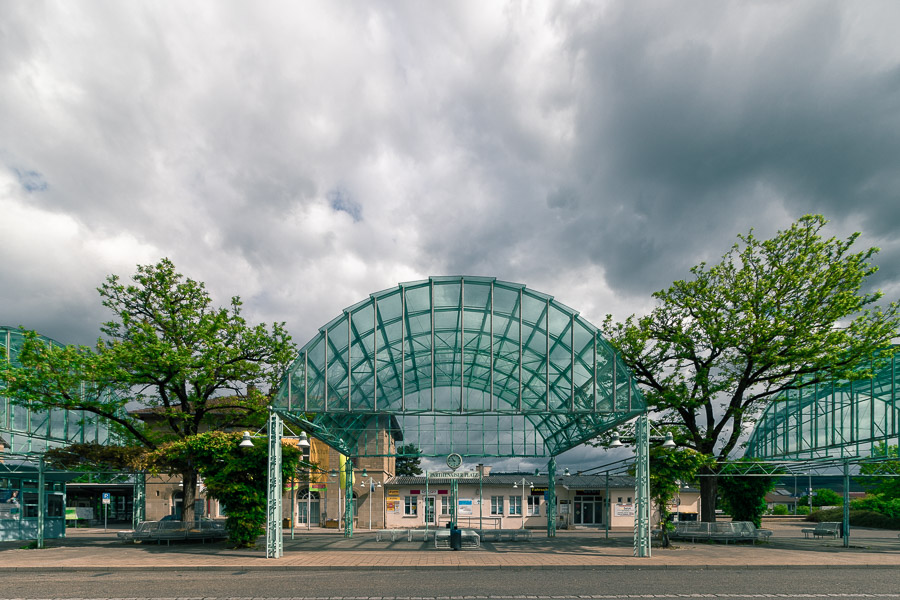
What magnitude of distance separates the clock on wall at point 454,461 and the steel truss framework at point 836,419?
1428cm

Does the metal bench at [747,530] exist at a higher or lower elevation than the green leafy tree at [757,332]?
lower

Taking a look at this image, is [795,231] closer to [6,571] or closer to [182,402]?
[182,402]

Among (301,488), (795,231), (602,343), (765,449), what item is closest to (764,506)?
(765,449)

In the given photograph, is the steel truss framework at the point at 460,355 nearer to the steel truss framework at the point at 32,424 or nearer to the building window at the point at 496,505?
Answer: the steel truss framework at the point at 32,424

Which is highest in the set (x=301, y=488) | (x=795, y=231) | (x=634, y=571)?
(x=795, y=231)

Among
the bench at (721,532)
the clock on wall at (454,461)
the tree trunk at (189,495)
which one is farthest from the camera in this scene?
the bench at (721,532)

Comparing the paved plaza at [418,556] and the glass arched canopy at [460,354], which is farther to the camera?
the glass arched canopy at [460,354]

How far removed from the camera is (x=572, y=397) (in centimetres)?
2142

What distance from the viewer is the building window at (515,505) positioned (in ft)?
151

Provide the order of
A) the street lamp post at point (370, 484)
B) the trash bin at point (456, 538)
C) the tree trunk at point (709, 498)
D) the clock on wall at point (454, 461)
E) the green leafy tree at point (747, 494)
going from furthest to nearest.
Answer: the street lamp post at point (370, 484) → the green leafy tree at point (747, 494) → the tree trunk at point (709, 498) → the clock on wall at point (454, 461) → the trash bin at point (456, 538)

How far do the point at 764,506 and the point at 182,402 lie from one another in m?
29.0

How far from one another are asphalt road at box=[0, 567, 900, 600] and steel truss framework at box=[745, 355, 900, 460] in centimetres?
1080

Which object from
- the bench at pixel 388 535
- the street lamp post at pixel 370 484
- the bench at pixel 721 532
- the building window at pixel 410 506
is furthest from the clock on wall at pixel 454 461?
the building window at pixel 410 506

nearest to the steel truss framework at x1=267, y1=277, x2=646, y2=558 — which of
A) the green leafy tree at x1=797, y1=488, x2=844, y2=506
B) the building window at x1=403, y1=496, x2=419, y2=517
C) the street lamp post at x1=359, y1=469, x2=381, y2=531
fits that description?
the street lamp post at x1=359, y1=469, x2=381, y2=531
